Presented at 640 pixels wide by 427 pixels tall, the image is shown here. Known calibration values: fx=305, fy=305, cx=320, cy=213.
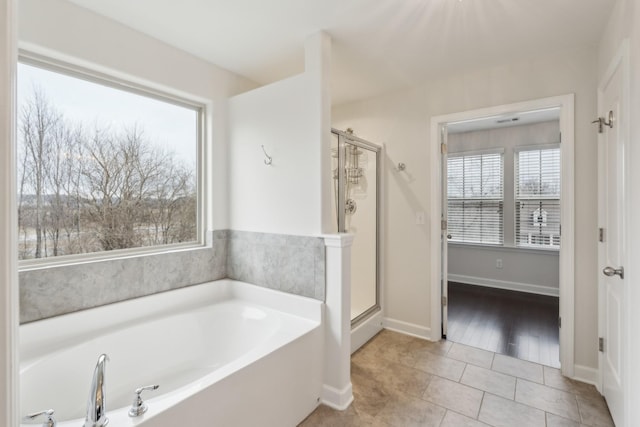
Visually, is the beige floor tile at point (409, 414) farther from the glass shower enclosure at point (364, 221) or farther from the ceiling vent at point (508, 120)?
the ceiling vent at point (508, 120)

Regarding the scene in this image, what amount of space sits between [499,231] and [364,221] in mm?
2694

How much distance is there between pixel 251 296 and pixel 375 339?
1330 mm

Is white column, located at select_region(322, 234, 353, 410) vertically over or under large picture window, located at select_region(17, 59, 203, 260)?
under

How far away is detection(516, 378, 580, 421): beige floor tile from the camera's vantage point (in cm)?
194

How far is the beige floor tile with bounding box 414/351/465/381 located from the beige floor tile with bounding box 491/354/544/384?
29 cm

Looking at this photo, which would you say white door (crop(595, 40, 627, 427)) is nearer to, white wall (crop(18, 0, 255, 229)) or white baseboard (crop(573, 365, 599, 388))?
white baseboard (crop(573, 365, 599, 388))

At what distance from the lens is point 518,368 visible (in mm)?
2443

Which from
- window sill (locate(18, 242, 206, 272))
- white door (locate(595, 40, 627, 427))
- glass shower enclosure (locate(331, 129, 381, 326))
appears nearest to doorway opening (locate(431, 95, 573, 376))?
glass shower enclosure (locate(331, 129, 381, 326))

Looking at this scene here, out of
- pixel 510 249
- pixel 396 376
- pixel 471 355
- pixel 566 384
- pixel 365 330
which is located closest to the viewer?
pixel 566 384

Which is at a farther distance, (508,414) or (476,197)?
(476,197)

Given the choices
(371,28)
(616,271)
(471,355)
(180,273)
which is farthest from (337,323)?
(371,28)

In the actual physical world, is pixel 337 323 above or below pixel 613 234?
below

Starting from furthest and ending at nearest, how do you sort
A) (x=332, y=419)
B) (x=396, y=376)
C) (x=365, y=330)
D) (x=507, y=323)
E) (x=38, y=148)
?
1. (x=507, y=323)
2. (x=365, y=330)
3. (x=396, y=376)
4. (x=332, y=419)
5. (x=38, y=148)

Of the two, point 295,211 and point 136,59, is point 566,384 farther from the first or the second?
point 136,59
